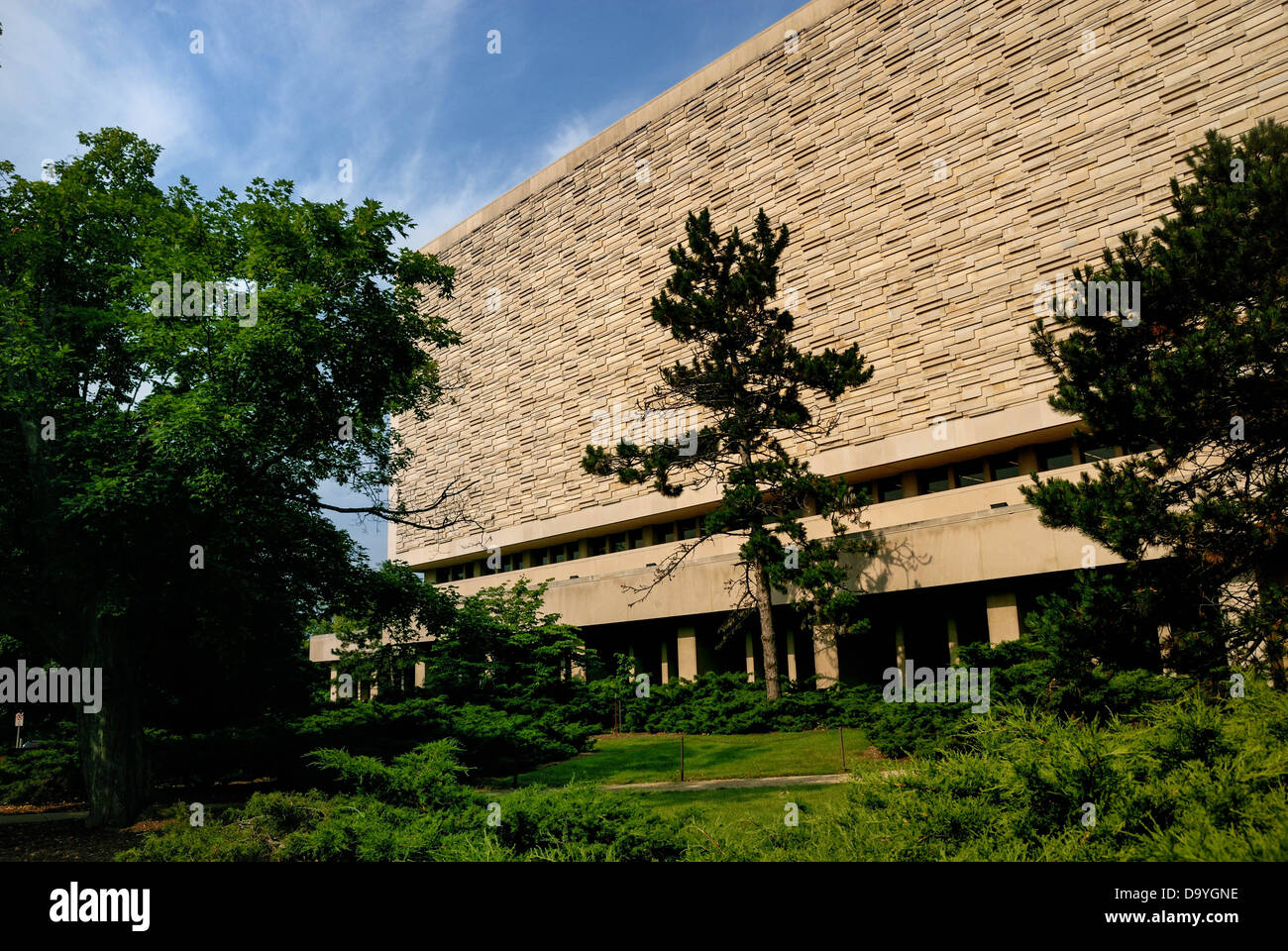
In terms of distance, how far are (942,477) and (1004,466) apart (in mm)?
2062

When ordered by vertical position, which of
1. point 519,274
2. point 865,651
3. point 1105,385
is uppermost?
point 519,274

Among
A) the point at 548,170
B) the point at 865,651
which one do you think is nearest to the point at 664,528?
the point at 865,651

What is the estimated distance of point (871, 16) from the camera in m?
28.5

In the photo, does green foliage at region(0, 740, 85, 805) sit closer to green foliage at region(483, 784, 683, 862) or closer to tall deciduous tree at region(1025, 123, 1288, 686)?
green foliage at region(483, 784, 683, 862)

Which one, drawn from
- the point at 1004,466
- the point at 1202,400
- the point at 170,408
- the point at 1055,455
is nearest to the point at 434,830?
the point at 170,408

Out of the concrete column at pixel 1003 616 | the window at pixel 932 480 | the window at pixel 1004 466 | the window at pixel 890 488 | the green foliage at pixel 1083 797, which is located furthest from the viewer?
the window at pixel 890 488

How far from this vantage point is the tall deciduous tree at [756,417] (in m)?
21.3

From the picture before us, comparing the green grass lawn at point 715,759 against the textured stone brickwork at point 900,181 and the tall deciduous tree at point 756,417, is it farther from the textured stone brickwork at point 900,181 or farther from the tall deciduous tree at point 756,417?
the textured stone brickwork at point 900,181

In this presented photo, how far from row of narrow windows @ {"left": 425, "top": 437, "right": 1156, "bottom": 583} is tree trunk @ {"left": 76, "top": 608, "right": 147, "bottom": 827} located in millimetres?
14065

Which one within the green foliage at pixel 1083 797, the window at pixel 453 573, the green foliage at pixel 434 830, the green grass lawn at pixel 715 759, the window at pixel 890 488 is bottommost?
the green grass lawn at pixel 715 759

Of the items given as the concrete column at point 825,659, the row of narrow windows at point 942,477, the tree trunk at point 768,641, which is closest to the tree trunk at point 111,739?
the row of narrow windows at point 942,477

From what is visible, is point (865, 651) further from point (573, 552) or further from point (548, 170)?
point (548, 170)

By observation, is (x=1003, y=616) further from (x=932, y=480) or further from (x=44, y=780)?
(x=44, y=780)

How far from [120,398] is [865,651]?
25425 millimetres
